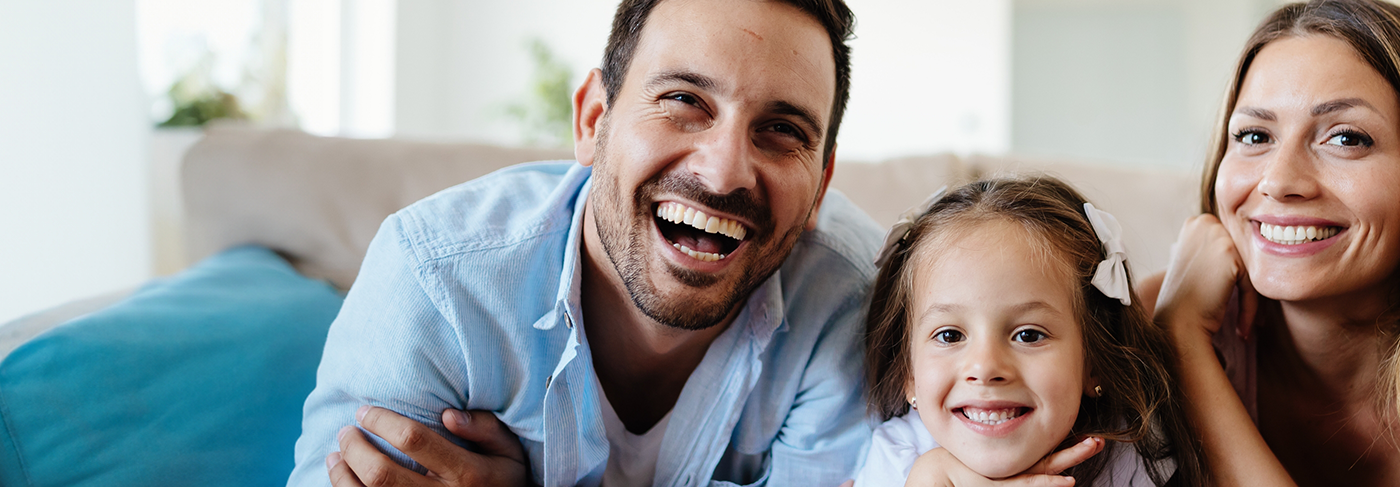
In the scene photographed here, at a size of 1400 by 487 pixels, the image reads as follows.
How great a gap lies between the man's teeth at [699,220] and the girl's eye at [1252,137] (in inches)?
30.9

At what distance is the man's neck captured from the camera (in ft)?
4.33

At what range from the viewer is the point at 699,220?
3.77 feet

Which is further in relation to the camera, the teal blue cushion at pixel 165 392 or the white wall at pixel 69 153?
the white wall at pixel 69 153

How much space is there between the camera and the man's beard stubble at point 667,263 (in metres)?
1.15

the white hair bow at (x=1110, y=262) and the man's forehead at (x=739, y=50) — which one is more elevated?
the man's forehead at (x=739, y=50)

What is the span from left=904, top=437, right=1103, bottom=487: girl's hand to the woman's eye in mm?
544

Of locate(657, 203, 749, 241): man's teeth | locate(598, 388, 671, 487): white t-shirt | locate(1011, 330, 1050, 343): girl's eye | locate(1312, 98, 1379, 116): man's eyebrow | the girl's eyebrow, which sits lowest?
locate(598, 388, 671, 487): white t-shirt

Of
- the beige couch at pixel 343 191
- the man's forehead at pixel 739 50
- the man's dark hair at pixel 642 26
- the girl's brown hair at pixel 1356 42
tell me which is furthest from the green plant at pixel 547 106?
the girl's brown hair at pixel 1356 42

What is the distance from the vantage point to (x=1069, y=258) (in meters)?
1.20

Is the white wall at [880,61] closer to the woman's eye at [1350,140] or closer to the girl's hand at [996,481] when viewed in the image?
the woman's eye at [1350,140]

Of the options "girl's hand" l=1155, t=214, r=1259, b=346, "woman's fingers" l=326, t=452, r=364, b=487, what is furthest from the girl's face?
"woman's fingers" l=326, t=452, r=364, b=487

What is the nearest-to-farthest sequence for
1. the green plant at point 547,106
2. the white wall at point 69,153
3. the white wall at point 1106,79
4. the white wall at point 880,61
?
the white wall at point 69,153 → the green plant at point 547,106 → the white wall at point 880,61 → the white wall at point 1106,79

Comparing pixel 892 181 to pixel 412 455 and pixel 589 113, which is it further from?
pixel 412 455

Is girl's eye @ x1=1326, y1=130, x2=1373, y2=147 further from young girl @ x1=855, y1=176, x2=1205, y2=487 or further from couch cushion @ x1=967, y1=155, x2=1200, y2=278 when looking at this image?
couch cushion @ x1=967, y1=155, x2=1200, y2=278
